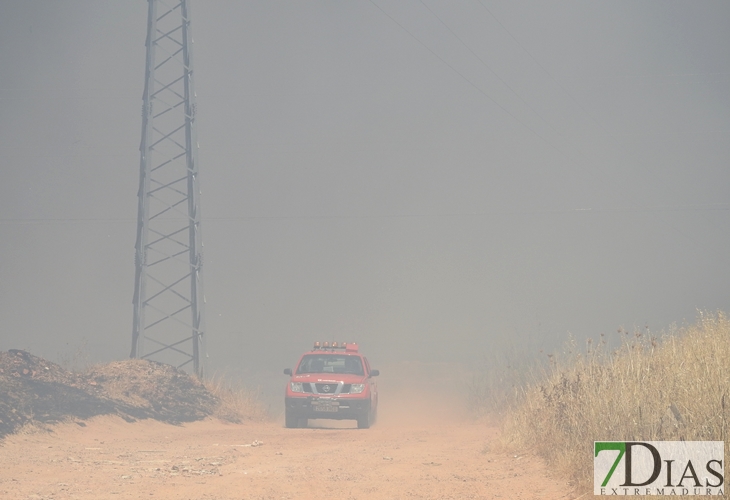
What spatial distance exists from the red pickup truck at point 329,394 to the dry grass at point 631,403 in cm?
822

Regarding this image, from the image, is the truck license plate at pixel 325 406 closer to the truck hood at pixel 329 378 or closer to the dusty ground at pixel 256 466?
the truck hood at pixel 329 378

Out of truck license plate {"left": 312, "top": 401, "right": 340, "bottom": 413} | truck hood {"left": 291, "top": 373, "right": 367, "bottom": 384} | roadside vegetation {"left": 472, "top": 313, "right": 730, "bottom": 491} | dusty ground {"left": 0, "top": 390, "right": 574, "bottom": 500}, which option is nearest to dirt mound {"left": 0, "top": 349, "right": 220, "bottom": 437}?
dusty ground {"left": 0, "top": 390, "right": 574, "bottom": 500}

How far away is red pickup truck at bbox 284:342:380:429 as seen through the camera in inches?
823

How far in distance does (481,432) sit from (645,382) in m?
9.01

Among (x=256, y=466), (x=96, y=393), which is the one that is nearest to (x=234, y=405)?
(x=96, y=393)

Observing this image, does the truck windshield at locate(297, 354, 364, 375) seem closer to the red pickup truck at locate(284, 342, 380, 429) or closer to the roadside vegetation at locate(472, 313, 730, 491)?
the red pickup truck at locate(284, 342, 380, 429)

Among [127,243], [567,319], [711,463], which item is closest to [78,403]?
[711,463]

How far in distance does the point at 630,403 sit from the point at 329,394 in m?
12.4

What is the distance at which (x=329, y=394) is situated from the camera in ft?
69.1

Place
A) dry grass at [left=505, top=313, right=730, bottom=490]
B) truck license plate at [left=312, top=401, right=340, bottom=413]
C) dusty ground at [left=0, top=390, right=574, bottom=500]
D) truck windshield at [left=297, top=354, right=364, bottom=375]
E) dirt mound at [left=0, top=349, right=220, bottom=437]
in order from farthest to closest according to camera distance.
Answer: truck windshield at [left=297, top=354, right=364, bottom=375], truck license plate at [left=312, top=401, right=340, bottom=413], dirt mound at [left=0, top=349, right=220, bottom=437], dusty ground at [left=0, top=390, right=574, bottom=500], dry grass at [left=505, top=313, right=730, bottom=490]

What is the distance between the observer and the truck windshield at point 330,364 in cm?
2238

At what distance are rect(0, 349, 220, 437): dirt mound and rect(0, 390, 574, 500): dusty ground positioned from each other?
56 cm

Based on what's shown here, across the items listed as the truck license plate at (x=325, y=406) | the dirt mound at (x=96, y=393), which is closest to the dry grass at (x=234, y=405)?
the dirt mound at (x=96, y=393)

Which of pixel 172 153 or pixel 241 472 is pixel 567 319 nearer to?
pixel 172 153
